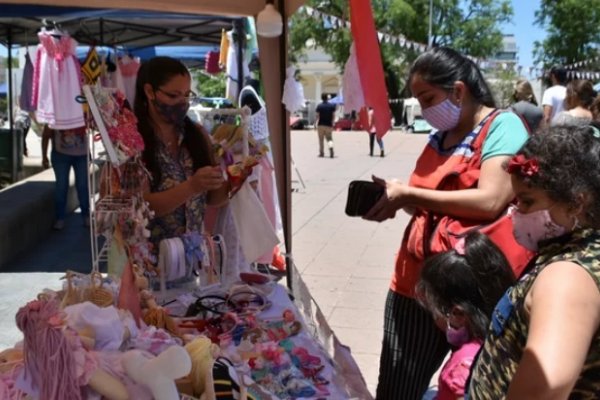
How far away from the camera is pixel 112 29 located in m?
9.15

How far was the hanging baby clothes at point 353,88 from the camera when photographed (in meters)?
2.82

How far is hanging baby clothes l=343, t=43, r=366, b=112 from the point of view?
111 inches

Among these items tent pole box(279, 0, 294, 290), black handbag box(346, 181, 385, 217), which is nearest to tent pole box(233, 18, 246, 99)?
tent pole box(279, 0, 294, 290)

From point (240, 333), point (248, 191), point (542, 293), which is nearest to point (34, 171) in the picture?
point (248, 191)

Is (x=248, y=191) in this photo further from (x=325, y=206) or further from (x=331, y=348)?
(x=325, y=206)

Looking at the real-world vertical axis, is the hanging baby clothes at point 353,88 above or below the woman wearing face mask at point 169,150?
above

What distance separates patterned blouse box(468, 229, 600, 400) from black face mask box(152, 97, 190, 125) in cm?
167

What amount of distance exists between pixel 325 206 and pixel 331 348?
21.7 ft

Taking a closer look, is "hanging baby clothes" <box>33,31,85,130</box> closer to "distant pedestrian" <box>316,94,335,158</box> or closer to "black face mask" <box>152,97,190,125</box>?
"black face mask" <box>152,97,190,125</box>

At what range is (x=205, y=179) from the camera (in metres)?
2.53

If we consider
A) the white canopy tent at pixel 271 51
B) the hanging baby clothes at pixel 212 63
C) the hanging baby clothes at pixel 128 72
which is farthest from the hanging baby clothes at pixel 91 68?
the white canopy tent at pixel 271 51

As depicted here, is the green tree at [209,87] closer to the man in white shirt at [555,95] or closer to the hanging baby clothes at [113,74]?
the hanging baby clothes at [113,74]

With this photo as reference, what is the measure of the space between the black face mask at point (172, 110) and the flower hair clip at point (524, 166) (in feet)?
5.34

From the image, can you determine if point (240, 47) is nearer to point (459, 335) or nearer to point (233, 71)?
point (233, 71)
